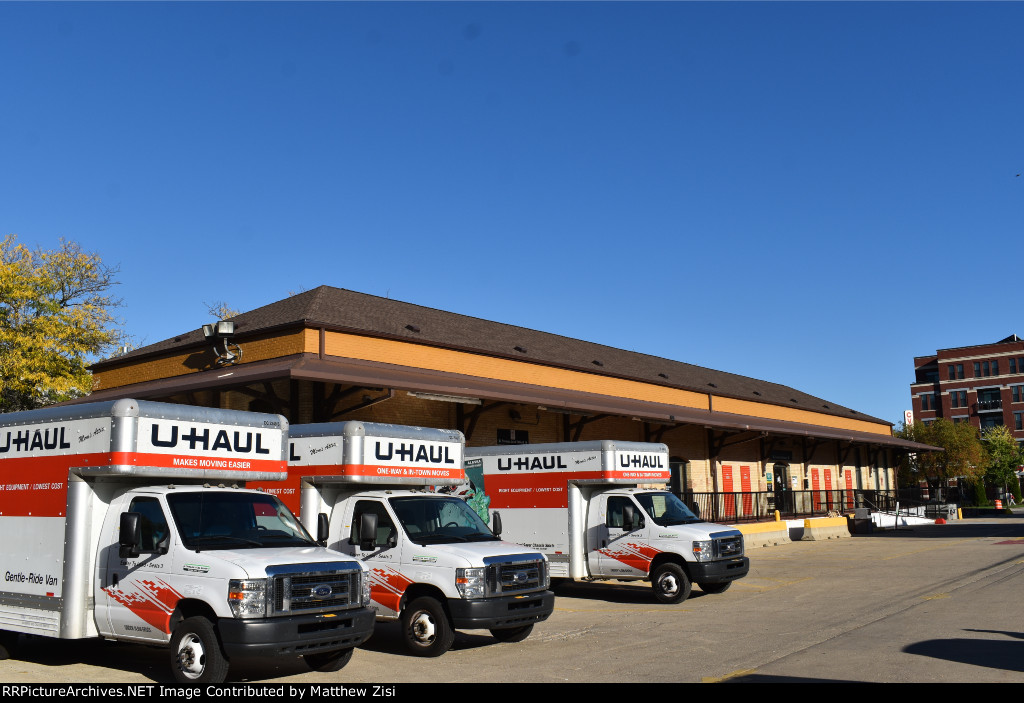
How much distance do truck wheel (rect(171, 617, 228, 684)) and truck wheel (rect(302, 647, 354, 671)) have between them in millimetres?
1385

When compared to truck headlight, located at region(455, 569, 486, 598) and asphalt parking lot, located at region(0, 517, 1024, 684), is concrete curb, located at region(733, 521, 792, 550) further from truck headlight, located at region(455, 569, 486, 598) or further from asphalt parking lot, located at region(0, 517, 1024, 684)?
truck headlight, located at region(455, 569, 486, 598)

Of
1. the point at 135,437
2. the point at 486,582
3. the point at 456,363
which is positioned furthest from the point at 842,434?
the point at 135,437

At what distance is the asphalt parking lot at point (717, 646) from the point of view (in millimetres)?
9781

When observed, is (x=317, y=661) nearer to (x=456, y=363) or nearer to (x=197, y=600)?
(x=197, y=600)

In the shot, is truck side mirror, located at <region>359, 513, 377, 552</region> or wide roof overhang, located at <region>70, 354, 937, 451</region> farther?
wide roof overhang, located at <region>70, 354, 937, 451</region>

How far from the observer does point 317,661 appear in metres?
10.3

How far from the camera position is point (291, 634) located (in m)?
9.09

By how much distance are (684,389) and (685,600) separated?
21624 mm

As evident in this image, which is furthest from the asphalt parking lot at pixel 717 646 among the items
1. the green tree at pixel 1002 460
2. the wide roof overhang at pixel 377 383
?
the green tree at pixel 1002 460

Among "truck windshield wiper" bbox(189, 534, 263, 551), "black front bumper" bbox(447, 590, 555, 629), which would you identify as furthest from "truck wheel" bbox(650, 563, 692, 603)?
"truck windshield wiper" bbox(189, 534, 263, 551)

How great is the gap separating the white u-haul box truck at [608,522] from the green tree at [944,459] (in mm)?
62185

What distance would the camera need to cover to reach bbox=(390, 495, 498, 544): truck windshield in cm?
1222

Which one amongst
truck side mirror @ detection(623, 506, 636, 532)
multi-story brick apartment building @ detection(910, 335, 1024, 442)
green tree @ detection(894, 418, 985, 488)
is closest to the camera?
truck side mirror @ detection(623, 506, 636, 532)

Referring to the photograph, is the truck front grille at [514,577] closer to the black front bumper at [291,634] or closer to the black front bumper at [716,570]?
the black front bumper at [291,634]
